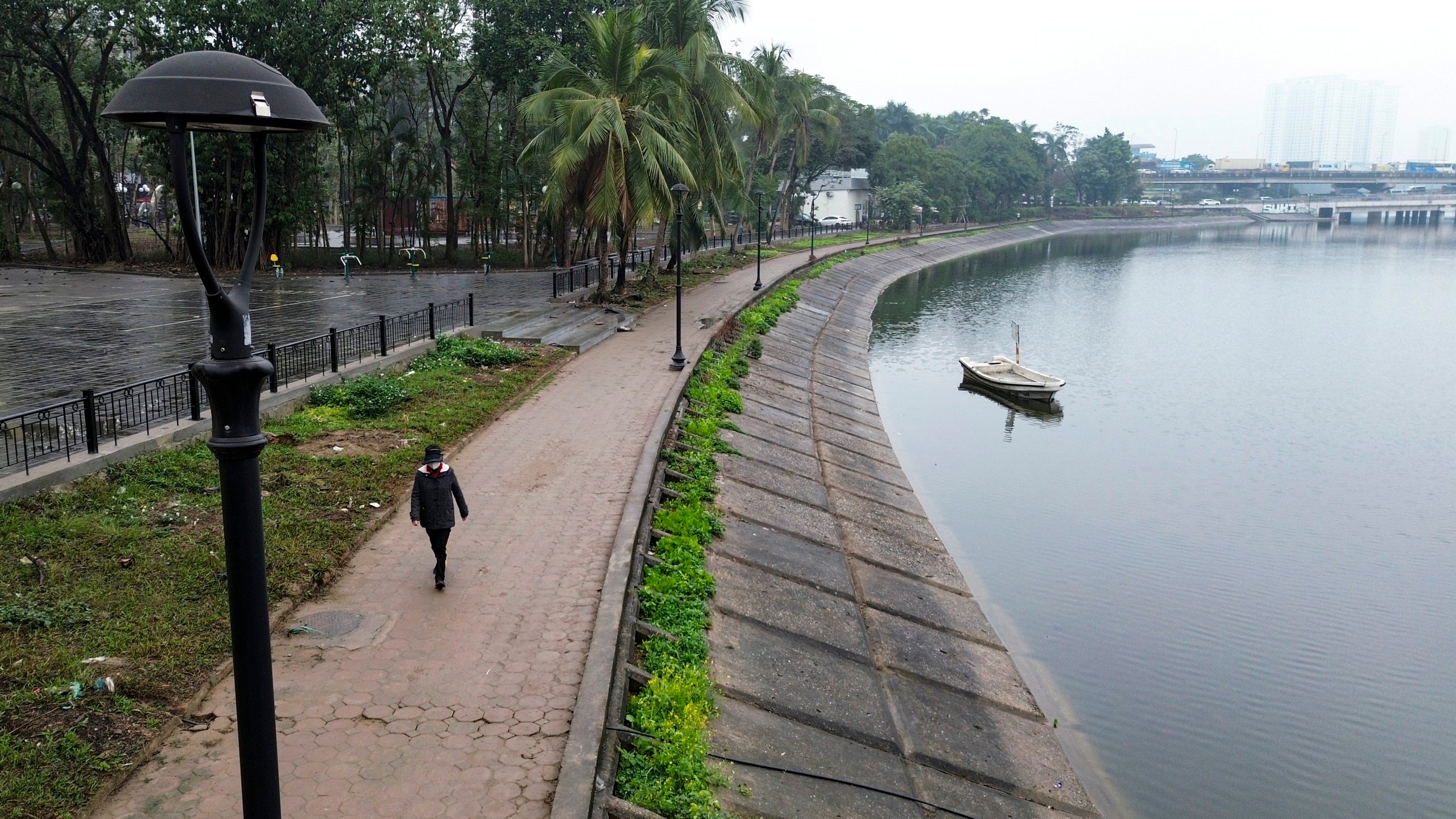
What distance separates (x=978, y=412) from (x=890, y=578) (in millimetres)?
15455

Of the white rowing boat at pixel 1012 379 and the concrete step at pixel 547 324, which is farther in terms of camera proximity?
the white rowing boat at pixel 1012 379

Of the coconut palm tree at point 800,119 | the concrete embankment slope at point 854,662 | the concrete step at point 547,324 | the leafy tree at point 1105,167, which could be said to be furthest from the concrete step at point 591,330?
the leafy tree at point 1105,167

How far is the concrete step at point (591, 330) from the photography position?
24.6 m

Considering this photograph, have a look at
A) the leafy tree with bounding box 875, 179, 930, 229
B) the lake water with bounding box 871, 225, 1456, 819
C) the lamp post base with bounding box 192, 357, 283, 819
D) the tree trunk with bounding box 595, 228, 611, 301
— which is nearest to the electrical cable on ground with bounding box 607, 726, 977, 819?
the lake water with bounding box 871, 225, 1456, 819

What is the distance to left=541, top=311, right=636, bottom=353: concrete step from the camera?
969 inches

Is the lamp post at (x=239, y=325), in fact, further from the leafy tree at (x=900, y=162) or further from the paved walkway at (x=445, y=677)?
the leafy tree at (x=900, y=162)

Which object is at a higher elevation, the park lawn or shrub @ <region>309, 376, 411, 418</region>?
shrub @ <region>309, 376, 411, 418</region>

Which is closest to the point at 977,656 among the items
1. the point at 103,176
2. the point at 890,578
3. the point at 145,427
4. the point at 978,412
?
the point at 890,578

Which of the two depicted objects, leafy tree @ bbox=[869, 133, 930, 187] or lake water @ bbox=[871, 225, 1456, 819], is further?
leafy tree @ bbox=[869, 133, 930, 187]

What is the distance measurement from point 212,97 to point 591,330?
23023 mm

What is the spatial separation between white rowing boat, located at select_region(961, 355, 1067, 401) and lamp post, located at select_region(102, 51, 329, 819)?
91.3ft

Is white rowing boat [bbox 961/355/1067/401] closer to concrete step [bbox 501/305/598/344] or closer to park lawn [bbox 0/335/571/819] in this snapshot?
concrete step [bbox 501/305/598/344]

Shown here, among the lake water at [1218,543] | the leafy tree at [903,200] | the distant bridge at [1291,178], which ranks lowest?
the lake water at [1218,543]

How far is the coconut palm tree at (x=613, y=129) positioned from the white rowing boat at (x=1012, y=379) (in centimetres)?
1074
